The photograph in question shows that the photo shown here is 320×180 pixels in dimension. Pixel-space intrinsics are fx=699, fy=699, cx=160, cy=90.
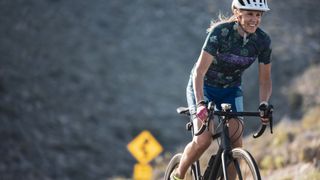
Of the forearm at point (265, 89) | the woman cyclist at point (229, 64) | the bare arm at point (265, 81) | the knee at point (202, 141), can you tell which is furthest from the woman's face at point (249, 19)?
the knee at point (202, 141)

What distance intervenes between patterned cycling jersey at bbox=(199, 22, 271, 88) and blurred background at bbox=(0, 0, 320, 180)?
17056 mm

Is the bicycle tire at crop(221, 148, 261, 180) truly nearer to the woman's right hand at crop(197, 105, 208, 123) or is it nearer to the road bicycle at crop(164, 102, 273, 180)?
the road bicycle at crop(164, 102, 273, 180)

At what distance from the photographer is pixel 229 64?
6.79 m

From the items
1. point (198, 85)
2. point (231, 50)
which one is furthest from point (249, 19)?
point (198, 85)

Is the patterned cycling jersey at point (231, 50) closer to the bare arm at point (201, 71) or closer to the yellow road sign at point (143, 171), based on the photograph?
the bare arm at point (201, 71)

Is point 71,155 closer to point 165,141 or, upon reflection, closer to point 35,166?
point 35,166

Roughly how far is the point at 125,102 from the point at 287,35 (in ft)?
30.3

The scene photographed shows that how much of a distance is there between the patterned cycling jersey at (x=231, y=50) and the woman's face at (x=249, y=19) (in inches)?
3.9

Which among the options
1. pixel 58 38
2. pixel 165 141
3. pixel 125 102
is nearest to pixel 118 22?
pixel 58 38

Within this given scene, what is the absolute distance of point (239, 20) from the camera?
6.61 meters

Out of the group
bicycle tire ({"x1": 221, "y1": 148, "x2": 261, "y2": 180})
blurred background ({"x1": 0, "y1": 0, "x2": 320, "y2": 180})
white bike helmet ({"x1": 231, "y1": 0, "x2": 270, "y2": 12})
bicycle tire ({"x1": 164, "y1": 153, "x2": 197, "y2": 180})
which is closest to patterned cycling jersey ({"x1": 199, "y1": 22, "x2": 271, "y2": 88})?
white bike helmet ({"x1": 231, "y1": 0, "x2": 270, "y2": 12})

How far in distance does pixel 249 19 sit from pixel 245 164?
4.42 ft

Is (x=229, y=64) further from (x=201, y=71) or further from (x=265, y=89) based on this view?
(x=265, y=89)

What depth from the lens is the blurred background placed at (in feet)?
89.5
